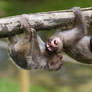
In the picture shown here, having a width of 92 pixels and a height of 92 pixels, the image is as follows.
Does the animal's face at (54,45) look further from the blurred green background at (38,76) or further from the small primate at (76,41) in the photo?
the blurred green background at (38,76)

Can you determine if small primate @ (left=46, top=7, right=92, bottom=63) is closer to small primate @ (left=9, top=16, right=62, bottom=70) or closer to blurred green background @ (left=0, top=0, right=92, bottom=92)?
small primate @ (left=9, top=16, right=62, bottom=70)

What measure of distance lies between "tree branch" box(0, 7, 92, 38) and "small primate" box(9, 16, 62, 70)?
77 mm

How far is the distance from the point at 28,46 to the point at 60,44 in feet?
1.72

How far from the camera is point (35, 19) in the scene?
4156 millimetres

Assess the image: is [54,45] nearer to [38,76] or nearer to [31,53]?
[31,53]

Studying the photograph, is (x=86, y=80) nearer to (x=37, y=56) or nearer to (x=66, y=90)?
(x=66, y=90)

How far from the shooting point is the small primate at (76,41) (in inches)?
176

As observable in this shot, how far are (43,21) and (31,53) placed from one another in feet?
1.17

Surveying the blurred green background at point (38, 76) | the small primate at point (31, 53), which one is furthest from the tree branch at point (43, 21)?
the blurred green background at point (38, 76)

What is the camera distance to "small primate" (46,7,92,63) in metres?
4.46

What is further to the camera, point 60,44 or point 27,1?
point 27,1

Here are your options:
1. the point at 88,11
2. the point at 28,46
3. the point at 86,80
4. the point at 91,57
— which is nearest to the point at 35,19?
the point at 28,46

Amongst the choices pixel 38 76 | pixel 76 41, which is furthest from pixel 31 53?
pixel 38 76

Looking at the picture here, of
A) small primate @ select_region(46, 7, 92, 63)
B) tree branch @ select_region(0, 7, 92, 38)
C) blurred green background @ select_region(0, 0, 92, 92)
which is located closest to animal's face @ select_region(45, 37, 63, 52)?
small primate @ select_region(46, 7, 92, 63)
